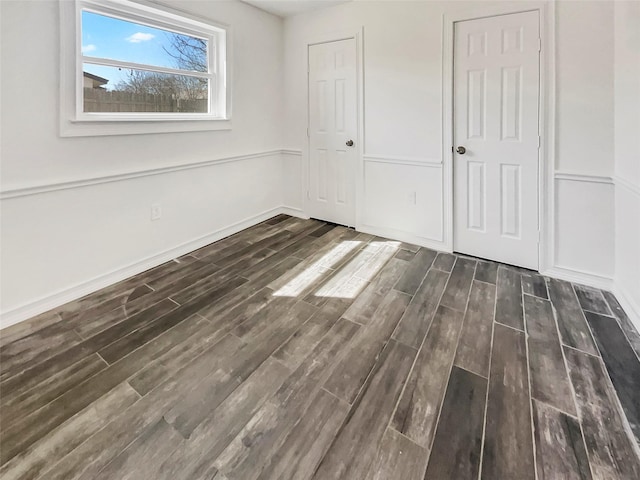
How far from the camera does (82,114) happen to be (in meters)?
2.42

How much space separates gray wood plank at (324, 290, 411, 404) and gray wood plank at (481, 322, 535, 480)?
56cm

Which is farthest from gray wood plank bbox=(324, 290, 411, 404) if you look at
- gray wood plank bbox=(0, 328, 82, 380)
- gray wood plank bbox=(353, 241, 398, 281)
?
gray wood plank bbox=(0, 328, 82, 380)

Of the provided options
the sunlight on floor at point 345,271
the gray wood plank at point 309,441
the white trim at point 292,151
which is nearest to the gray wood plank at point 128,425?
the gray wood plank at point 309,441

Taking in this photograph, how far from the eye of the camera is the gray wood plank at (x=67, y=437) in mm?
1274

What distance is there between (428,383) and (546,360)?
69cm

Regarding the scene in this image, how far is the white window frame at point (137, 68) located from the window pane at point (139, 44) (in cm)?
4

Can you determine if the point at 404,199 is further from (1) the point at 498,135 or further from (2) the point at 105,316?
(2) the point at 105,316

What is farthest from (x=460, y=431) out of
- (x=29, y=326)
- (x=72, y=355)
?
(x=29, y=326)

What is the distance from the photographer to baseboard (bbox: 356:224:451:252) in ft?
11.1

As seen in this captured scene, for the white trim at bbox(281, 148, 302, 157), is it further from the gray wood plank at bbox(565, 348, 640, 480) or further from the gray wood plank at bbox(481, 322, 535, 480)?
the gray wood plank at bbox(565, 348, 640, 480)

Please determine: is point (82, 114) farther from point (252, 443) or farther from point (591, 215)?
point (591, 215)

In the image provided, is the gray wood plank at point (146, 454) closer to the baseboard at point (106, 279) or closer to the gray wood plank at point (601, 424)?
the baseboard at point (106, 279)

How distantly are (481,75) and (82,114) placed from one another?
10.0 feet

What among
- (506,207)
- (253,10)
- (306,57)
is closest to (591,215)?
(506,207)
